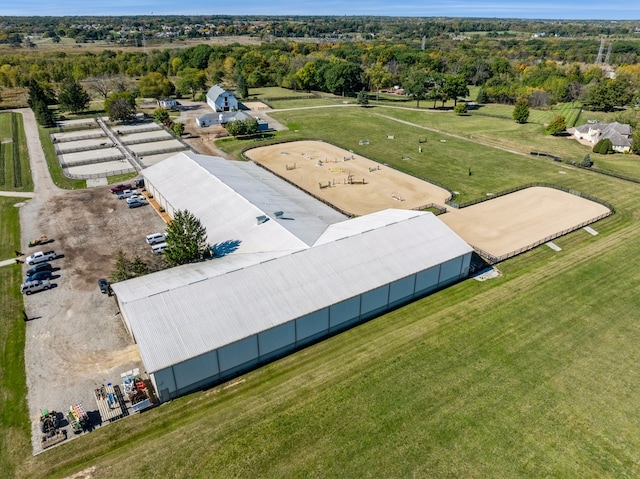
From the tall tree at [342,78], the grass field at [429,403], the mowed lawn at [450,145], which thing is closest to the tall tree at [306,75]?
the tall tree at [342,78]

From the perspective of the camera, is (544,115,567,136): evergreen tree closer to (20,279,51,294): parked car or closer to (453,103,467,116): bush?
(453,103,467,116): bush

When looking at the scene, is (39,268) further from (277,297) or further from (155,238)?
(277,297)

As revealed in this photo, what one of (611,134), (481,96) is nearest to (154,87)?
(481,96)

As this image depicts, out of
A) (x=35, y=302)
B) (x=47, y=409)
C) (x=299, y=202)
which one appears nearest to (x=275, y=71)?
(x=299, y=202)

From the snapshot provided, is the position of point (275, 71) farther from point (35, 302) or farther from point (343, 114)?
point (35, 302)

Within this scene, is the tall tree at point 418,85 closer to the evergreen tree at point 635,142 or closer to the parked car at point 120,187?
the evergreen tree at point 635,142

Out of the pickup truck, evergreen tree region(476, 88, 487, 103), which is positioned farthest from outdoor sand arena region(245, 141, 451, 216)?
evergreen tree region(476, 88, 487, 103)
